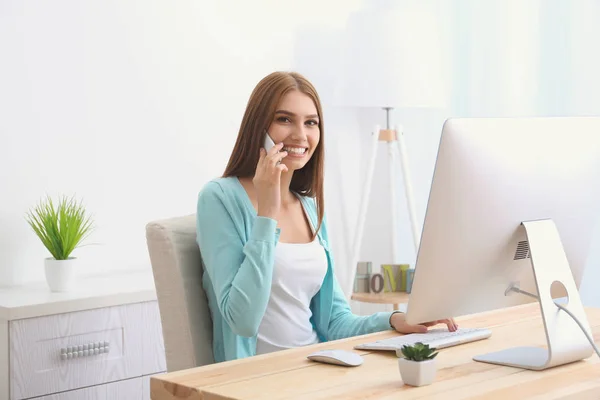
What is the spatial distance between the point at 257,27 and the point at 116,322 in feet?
5.10

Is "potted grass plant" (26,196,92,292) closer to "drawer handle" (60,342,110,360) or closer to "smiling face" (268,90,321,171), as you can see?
"drawer handle" (60,342,110,360)

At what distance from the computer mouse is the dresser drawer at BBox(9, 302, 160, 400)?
118cm

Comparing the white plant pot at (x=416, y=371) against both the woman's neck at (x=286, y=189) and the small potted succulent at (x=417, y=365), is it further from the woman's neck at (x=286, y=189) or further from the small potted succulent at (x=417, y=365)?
the woman's neck at (x=286, y=189)

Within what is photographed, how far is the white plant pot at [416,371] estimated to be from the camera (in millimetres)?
1503

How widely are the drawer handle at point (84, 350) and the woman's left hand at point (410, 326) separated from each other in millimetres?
1083

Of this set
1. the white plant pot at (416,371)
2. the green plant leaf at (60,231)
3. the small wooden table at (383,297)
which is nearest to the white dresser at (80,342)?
the green plant leaf at (60,231)

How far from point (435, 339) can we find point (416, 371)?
1.24 feet

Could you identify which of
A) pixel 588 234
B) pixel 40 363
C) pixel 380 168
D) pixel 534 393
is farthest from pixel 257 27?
pixel 534 393

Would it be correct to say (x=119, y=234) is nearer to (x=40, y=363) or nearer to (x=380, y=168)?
(x=40, y=363)

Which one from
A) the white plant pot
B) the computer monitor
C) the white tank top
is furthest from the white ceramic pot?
the white plant pot

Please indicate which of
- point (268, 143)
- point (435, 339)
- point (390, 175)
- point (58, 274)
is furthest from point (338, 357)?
point (390, 175)

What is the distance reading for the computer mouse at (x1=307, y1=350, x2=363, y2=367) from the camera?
5.43ft

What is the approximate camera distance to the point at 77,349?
2678mm

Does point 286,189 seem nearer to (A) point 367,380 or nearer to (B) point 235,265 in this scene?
(B) point 235,265
